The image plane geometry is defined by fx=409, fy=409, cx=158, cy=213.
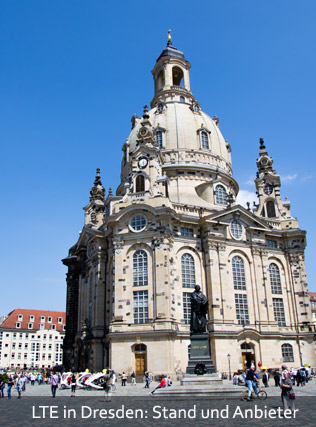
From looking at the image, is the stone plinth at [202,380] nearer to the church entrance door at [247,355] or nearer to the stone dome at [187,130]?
the church entrance door at [247,355]

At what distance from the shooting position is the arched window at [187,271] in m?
46.1

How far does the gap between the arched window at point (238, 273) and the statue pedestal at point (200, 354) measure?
72.2ft

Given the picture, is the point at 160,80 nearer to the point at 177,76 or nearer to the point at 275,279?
the point at 177,76

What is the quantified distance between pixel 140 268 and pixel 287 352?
2033 cm

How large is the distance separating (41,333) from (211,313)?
54.0 m

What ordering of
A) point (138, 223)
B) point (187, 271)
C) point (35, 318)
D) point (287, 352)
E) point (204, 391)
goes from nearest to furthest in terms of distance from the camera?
point (204, 391) → point (138, 223) → point (187, 271) → point (287, 352) → point (35, 318)

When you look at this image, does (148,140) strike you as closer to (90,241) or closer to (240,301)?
(90,241)

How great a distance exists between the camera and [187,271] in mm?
46594

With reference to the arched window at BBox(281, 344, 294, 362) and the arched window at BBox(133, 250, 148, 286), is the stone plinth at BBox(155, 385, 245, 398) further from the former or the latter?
the arched window at BBox(281, 344, 294, 362)

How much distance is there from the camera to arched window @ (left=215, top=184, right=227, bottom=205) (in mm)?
55562

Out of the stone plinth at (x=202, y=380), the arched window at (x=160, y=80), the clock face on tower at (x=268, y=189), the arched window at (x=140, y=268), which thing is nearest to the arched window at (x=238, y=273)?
the arched window at (x=140, y=268)

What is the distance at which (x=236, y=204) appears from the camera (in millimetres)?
50375

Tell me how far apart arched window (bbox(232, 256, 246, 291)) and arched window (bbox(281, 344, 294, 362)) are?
8.35m

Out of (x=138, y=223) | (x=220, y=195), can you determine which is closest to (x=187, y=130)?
(x=220, y=195)
